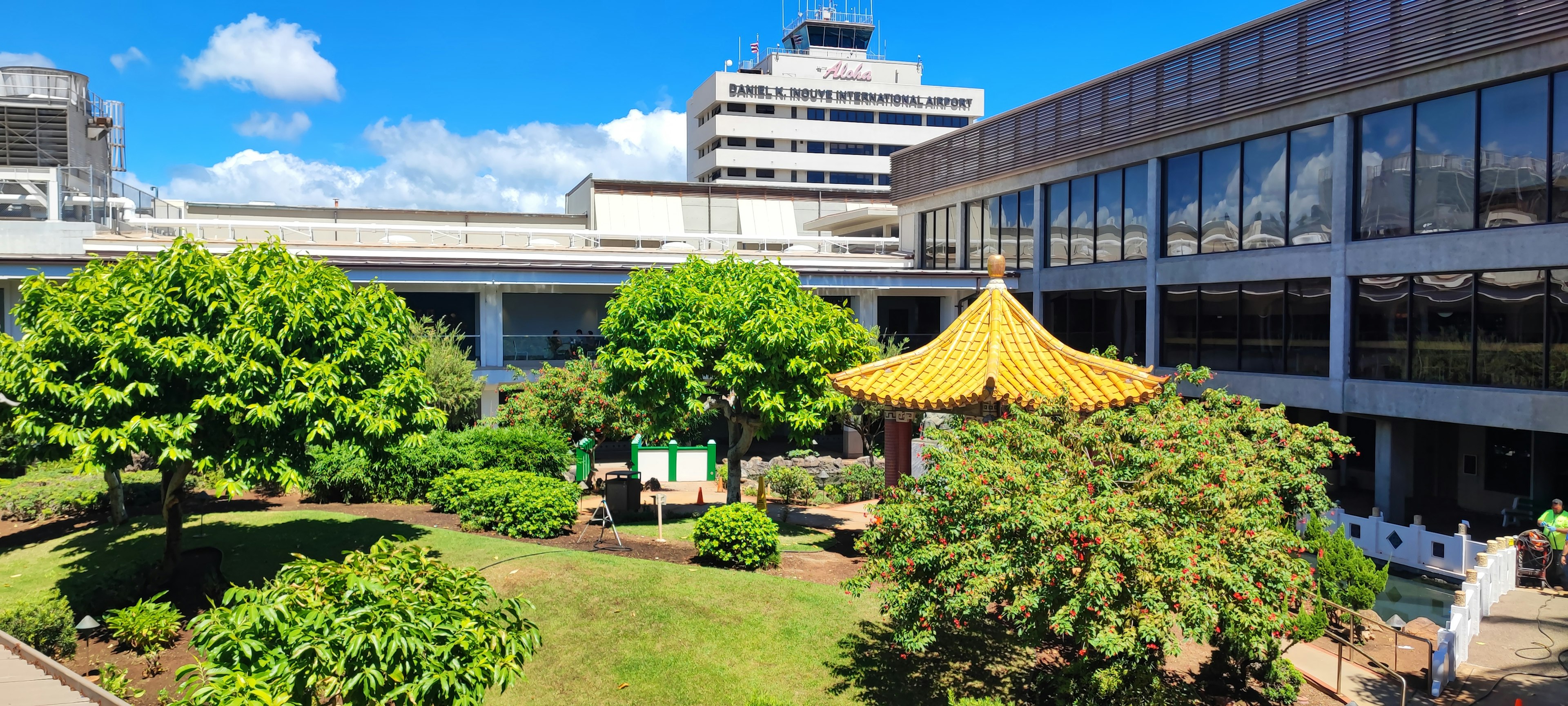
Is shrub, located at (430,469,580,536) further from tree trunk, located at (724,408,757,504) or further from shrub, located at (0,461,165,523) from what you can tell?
shrub, located at (0,461,165,523)

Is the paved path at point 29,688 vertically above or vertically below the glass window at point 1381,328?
below

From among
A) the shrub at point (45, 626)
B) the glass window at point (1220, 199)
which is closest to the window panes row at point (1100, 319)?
the glass window at point (1220, 199)

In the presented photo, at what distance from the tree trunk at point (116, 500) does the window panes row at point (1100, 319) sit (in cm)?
2318

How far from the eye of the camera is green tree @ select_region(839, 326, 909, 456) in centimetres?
2783

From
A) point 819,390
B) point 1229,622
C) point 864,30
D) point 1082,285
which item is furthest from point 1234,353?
point 864,30

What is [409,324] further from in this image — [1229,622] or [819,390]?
[1229,622]

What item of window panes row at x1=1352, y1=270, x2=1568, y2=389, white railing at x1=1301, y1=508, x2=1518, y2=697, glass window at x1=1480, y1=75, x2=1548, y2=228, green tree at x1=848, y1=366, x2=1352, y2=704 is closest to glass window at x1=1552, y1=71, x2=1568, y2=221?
glass window at x1=1480, y1=75, x2=1548, y2=228

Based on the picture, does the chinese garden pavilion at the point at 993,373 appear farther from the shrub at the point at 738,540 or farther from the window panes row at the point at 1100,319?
the window panes row at the point at 1100,319

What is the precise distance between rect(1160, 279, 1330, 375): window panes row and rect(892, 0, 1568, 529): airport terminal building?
5cm

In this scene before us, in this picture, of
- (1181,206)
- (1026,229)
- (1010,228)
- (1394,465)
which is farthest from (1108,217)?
(1394,465)

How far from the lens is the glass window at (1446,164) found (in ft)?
63.0

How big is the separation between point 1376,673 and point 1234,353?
41.7 feet

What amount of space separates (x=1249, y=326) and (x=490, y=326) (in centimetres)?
2185

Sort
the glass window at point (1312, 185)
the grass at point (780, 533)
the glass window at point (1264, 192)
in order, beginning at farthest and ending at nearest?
1. the glass window at point (1264, 192)
2. the glass window at point (1312, 185)
3. the grass at point (780, 533)
